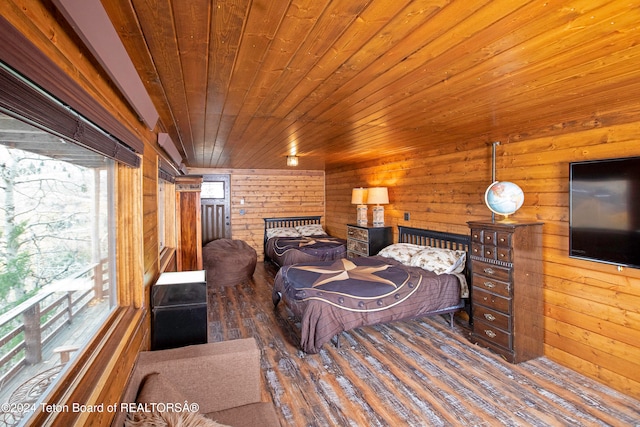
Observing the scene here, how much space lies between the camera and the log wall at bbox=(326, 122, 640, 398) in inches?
97.7

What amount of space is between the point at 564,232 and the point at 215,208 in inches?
240

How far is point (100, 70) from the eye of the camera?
54.1 inches

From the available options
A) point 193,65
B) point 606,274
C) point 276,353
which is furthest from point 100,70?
point 606,274

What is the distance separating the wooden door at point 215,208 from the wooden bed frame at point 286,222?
31.6 inches

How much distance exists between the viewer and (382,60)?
5.16 feet

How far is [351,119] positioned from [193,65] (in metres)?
1.41

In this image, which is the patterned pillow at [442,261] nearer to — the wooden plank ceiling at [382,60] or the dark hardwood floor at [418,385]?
the dark hardwood floor at [418,385]

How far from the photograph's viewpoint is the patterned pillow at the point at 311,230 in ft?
23.1

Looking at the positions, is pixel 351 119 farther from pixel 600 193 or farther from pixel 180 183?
pixel 180 183

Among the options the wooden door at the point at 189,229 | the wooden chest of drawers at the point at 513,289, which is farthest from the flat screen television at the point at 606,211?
the wooden door at the point at 189,229

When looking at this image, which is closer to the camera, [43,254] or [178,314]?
[43,254]

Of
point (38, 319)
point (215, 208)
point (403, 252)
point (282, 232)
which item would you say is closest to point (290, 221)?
point (282, 232)

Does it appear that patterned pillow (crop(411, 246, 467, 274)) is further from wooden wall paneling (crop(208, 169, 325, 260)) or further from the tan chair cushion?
wooden wall paneling (crop(208, 169, 325, 260))

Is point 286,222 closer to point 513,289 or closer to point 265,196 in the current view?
point 265,196
